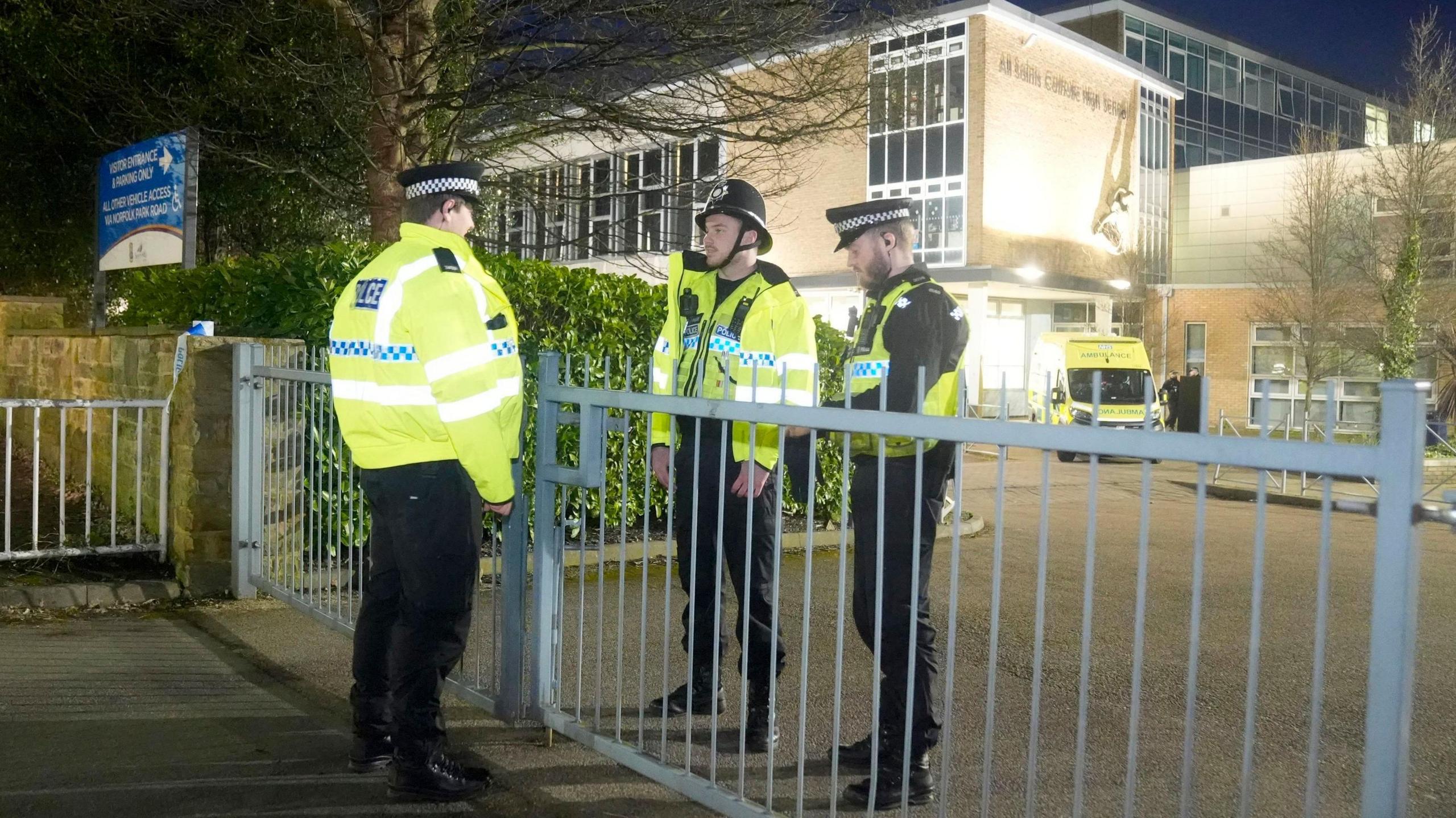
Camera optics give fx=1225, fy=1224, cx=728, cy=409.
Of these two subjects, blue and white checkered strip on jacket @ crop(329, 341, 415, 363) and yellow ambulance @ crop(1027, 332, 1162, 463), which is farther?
yellow ambulance @ crop(1027, 332, 1162, 463)

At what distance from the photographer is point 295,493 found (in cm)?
702

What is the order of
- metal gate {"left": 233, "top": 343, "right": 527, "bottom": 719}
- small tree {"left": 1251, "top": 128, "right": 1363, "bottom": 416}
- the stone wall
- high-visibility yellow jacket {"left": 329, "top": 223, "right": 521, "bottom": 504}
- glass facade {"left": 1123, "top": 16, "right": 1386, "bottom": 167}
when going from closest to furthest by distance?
1. high-visibility yellow jacket {"left": 329, "top": 223, "right": 521, "bottom": 504}
2. metal gate {"left": 233, "top": 343, "right": 527, "bottom": 719}
3. the stone wall
4. small tree {"left": 1251, "top": 128, "right": 1363, "bottom": 416}
5. glass facade {"left": 1123, "top": 16, "right": 1386, "bottom": 167}

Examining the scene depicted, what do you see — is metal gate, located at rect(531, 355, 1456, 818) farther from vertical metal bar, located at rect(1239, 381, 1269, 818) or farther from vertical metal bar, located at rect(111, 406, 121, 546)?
vertical metal bar, located at rect(111, 406, 121, 546)

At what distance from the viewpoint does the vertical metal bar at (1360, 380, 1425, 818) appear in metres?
2.22

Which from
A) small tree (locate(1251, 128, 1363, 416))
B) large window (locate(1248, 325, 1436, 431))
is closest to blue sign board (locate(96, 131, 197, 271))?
large window (locate(1248, 325, 1436, 431))

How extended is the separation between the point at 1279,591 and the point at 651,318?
475cm

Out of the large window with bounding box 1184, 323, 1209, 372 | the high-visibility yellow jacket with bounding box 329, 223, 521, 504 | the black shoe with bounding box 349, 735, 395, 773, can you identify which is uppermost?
the large window with bounding box 1184, 323, 1209, 372

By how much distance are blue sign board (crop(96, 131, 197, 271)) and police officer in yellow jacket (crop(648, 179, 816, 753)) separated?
665cm

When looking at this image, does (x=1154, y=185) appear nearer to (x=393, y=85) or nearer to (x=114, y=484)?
(x=393, y=85)

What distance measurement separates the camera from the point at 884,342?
420 centimetres

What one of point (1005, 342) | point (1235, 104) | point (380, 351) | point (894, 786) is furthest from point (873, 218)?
point (1235, 104)

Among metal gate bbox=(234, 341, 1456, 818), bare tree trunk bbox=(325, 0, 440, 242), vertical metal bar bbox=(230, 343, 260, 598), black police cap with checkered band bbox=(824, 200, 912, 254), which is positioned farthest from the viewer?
bare tree trunk bbox=(325, 0, 440, 242)

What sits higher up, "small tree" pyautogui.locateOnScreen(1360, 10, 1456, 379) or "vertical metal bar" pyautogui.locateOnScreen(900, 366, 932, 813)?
"small tree" pyautogui.locateOnScreen(1360, 10, 1456, 379)

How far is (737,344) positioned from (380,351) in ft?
4.39
